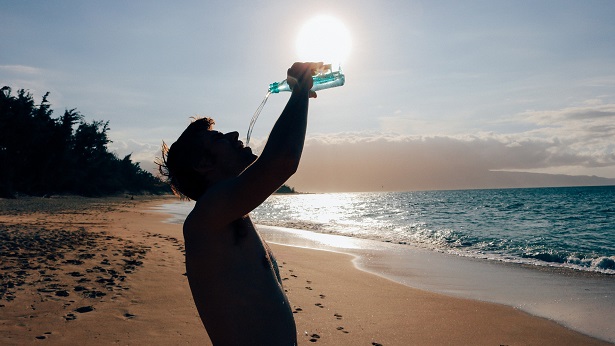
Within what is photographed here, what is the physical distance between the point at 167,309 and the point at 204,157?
4.92 metres

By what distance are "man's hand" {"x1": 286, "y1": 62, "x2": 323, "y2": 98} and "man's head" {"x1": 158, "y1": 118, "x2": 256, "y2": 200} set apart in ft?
1.33

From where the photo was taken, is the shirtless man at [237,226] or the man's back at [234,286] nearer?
the shirtless man at [237,226]

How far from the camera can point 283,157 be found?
146 centimetres

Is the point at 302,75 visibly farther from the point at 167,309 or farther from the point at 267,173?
the point at 167,309

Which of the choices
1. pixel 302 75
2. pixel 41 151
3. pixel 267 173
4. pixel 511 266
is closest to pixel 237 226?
pixel 267 173

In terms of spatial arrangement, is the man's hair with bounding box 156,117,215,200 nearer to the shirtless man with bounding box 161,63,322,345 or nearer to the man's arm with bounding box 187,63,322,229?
the shirtless man with bounding box 161,63,322,345

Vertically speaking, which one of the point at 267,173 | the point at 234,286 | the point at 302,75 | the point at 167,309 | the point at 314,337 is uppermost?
the point at 302,75

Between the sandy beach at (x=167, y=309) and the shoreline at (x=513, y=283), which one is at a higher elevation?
the sandy beach at (x=167, y=309)

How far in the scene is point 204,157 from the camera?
193cm

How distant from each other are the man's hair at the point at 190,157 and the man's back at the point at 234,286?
1.03 feet

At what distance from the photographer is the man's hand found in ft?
5.49

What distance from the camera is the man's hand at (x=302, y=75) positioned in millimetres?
1674

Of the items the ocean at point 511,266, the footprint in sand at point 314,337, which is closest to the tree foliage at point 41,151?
the ocean at point 511,266

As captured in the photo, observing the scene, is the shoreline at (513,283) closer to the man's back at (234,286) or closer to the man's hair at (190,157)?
the man's back at (234,286)
